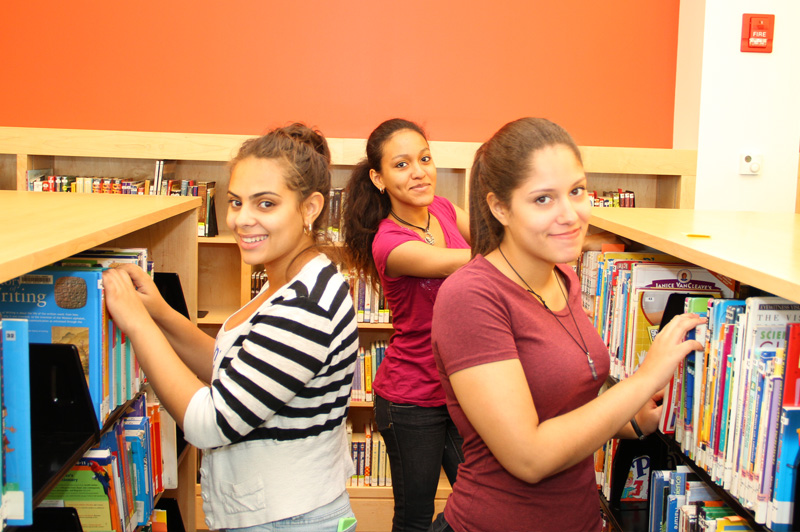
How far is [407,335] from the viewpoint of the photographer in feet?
7.48

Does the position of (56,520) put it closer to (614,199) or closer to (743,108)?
(614,199)

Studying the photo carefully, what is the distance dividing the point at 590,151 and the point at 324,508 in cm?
253

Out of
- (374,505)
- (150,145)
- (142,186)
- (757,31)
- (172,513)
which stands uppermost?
(757,31)

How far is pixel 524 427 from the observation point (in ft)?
3.91

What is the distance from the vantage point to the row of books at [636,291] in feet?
5.62

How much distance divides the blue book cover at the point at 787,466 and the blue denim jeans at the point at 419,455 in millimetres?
1091

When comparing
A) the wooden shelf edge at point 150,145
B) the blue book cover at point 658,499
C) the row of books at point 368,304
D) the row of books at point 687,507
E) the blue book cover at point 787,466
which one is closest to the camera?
the blue book cover at point 787,466

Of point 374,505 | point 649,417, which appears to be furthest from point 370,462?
point 649,417

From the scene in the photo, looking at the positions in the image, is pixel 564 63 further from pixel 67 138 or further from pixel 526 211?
pixel 526 211

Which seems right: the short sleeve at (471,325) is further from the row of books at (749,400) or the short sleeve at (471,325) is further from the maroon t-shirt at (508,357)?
the row of books at (749,400)

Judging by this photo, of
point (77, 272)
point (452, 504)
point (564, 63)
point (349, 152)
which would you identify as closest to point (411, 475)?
point (452, 504)

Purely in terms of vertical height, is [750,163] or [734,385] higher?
[750,163]

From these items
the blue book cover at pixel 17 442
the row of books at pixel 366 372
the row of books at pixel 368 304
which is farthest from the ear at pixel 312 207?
the row of books at pixel 366 372

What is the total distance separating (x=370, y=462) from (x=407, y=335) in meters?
1.51
